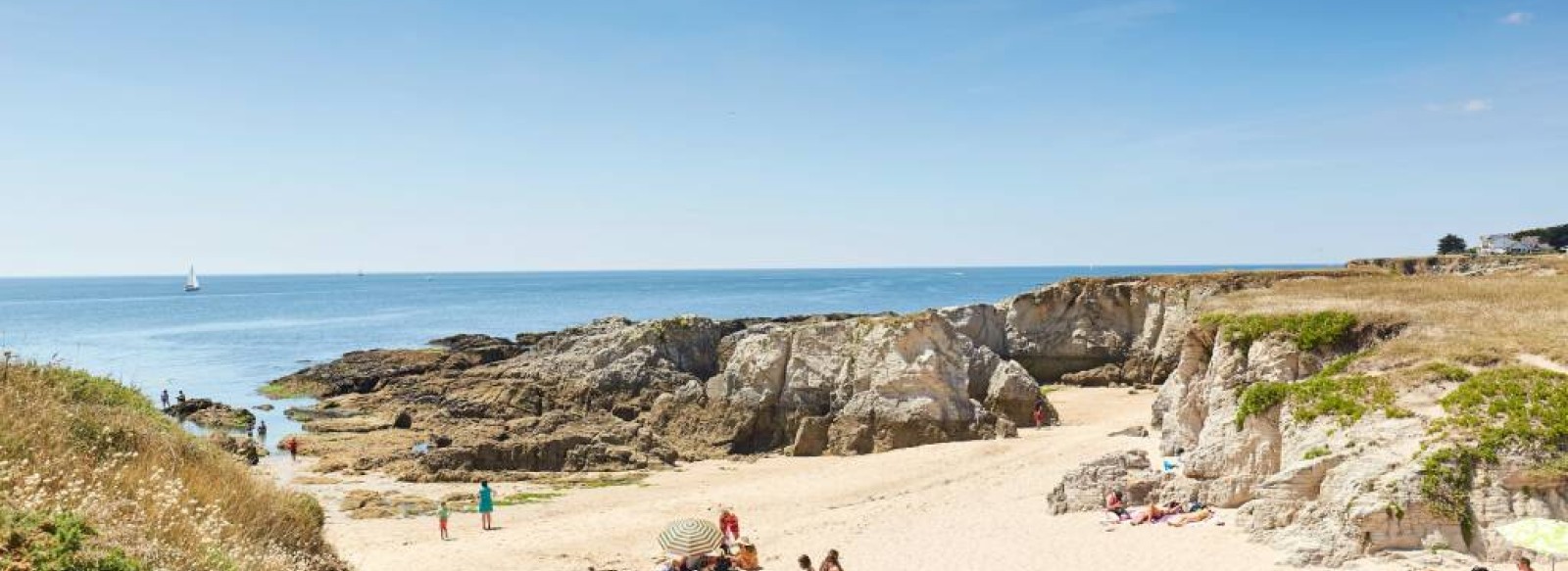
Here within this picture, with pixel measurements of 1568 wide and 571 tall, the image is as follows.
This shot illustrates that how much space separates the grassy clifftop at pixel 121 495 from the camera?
23.1 ft

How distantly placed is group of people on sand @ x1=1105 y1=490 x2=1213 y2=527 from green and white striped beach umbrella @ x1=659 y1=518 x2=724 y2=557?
802 cm

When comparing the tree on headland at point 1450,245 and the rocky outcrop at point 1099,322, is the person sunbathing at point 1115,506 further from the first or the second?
the tree on headland at point 1450,245

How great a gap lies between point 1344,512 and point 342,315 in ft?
420

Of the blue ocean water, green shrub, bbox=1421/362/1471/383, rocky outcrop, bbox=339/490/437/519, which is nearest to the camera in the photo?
green shrub, bbox=1421/362/1471/383

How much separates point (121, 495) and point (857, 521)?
15721mm

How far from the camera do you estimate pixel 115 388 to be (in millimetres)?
13984

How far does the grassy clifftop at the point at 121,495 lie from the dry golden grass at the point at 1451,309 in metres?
19.1

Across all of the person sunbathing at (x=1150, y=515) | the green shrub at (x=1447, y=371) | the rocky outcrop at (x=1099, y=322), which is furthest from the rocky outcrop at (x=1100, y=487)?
the rocky outcrop at (x=1099, y=322)

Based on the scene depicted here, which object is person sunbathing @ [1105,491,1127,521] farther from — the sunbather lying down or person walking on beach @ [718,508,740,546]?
person walking on beach @ [718,508,740,546]

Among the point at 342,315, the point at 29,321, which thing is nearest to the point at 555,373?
the point at 342,315

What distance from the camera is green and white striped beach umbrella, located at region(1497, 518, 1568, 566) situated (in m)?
11.9

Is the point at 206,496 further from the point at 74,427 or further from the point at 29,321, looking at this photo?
the point at 29,321

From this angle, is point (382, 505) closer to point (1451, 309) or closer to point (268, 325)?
point (1451, 309)

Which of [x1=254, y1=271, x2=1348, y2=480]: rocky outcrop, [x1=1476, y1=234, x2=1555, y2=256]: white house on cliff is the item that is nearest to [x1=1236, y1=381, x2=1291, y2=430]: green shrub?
[x1=254, y1=271, x2=1348, y2=480]: rocky outcrop
